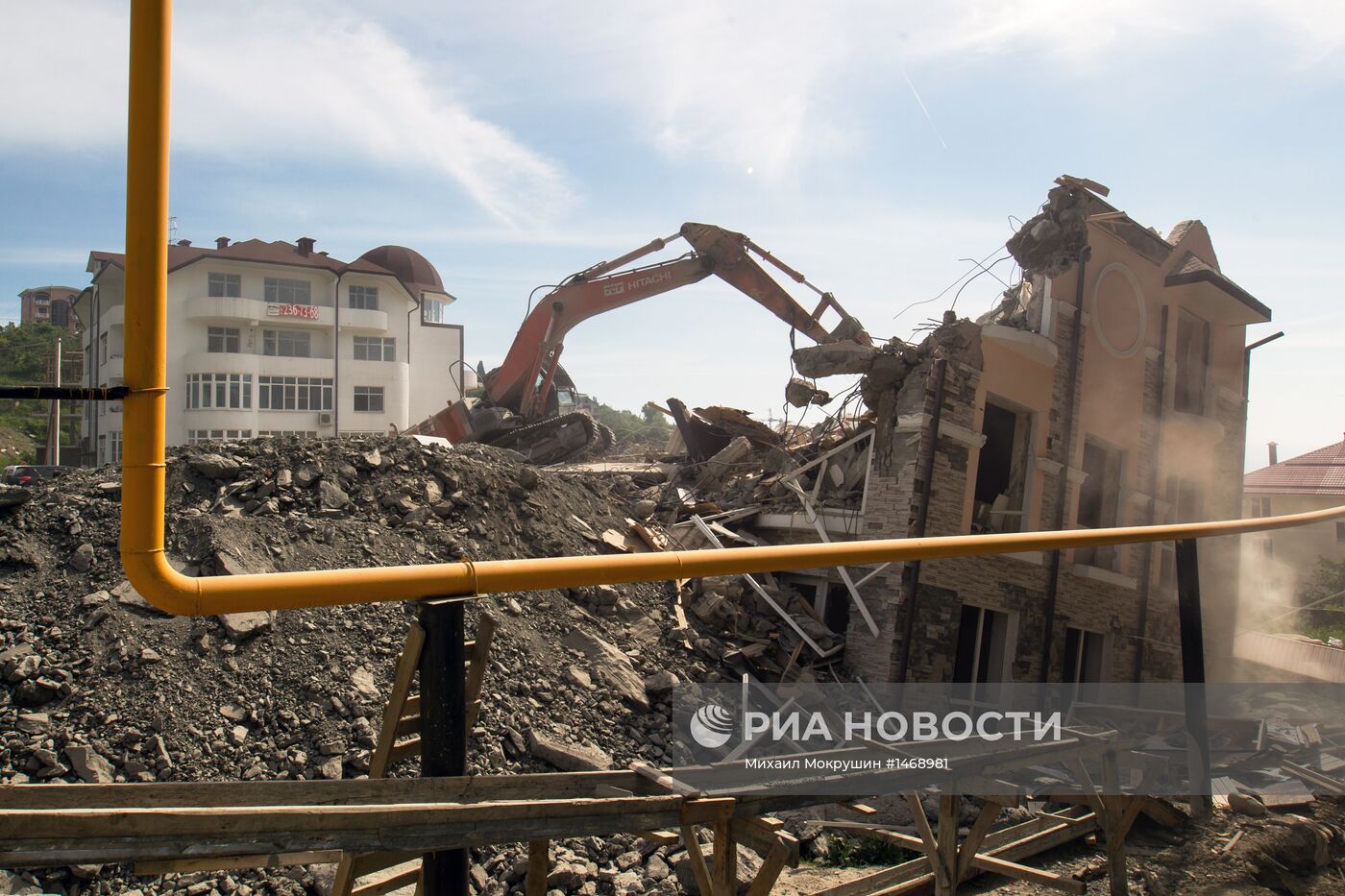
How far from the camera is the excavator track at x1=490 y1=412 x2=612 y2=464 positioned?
18.3m

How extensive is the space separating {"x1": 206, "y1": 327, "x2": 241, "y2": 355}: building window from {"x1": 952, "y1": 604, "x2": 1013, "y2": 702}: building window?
33.9 metres

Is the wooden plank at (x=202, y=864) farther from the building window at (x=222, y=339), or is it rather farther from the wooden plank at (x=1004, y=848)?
the building window at (x=222, y=339)

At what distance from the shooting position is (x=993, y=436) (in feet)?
43.1

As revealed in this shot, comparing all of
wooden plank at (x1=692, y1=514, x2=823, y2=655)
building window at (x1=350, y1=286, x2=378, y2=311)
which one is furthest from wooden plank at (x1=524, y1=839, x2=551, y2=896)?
building window at (x1=350, y1=286, x2=378, y2=311)

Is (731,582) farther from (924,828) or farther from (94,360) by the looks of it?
(94,360)

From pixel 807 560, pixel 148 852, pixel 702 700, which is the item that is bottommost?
pixel 702 700

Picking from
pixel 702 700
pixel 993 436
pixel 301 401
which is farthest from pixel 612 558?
pixel 301 401

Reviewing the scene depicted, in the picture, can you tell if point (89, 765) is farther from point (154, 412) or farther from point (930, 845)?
point (930, 845)

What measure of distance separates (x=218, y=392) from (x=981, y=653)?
33088 millimetres

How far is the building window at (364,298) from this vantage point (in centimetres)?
4006

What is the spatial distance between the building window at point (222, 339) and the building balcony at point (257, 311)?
2.58 ft

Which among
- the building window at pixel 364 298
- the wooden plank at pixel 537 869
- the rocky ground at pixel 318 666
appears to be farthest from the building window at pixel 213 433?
the wooden plank at pixel 537 869

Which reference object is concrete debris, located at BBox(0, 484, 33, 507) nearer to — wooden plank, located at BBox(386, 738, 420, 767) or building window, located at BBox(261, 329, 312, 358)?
wooden plank, located at BBox(386, 738, 420, 767)

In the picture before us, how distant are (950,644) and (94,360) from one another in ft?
117
